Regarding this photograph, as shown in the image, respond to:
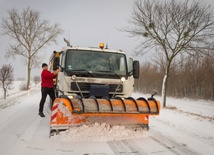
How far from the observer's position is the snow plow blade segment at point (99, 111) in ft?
15.6

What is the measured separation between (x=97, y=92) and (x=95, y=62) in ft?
3.38

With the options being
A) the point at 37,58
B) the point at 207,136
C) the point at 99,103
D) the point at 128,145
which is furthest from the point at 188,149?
the point at 37,58

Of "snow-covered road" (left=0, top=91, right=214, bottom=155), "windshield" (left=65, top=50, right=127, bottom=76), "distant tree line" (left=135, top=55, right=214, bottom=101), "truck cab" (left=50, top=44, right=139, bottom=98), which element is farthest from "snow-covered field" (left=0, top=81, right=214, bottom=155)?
"distant tree line" (left=135, top=55, right=214, bottom=101)

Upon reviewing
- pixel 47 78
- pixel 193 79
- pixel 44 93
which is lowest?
pixel 44 93

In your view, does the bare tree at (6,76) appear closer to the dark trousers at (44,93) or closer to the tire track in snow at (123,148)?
the dark trousers at (44,93)

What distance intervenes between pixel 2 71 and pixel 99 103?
67.9ft

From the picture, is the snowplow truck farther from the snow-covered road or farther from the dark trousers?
the dark trousers

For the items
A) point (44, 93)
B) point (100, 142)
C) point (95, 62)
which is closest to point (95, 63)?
point (95, 62)

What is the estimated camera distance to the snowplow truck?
490 centimetres

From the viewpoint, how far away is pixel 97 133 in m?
5.13

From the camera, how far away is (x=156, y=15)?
13641mm

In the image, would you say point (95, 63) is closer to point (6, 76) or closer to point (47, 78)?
point (47, 78)

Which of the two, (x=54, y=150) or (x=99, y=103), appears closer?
(x=54, y=150)

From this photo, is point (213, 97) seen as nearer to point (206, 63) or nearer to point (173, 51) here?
point (206, 63)
